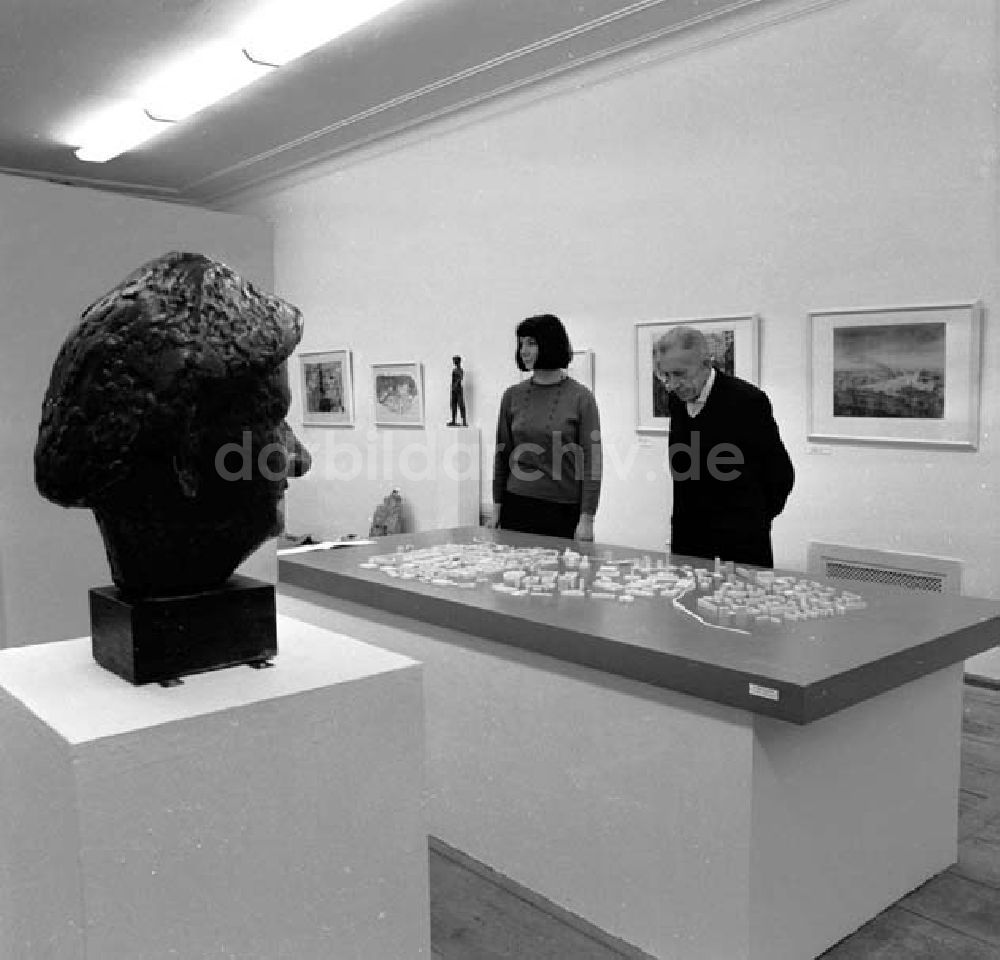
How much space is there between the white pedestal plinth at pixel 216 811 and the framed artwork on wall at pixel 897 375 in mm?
4199

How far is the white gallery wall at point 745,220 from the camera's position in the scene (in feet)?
17.4

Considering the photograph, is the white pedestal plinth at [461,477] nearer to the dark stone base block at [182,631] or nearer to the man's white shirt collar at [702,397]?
the man's white shirt collar at [702,397]

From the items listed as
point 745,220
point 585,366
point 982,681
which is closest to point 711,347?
point 745,220

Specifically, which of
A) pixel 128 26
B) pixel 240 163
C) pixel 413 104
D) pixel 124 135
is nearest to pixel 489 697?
pixel 128 26

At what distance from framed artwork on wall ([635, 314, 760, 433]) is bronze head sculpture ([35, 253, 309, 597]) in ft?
15.4

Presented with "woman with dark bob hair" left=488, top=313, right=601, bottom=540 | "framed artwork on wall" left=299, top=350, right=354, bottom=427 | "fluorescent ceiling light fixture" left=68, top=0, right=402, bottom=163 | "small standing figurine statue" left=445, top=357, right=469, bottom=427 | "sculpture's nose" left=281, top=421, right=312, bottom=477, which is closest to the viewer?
"sculpture's nose" left=281, top=421, right=312, bottom=477

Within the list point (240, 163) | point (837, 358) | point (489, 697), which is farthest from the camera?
point (240, 163)

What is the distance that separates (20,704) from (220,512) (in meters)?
0.48

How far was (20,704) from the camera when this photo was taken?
1.83 metres

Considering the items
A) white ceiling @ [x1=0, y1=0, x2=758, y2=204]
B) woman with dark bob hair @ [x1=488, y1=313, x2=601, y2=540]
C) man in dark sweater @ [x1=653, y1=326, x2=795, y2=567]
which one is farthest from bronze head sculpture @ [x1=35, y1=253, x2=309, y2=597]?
white ceiling @ [x1=0, y1=0, x2=758, y2=204]

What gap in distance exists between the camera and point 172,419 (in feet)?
6.05

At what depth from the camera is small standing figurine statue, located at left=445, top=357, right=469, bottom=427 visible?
851 centimetres

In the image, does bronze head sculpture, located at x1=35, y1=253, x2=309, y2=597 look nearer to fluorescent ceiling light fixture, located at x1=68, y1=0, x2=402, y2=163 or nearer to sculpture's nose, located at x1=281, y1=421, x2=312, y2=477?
sculpture's nose, located at x1=281, y1=421, x2=312, y2=477

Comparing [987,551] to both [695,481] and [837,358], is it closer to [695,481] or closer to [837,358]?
[837,358]
